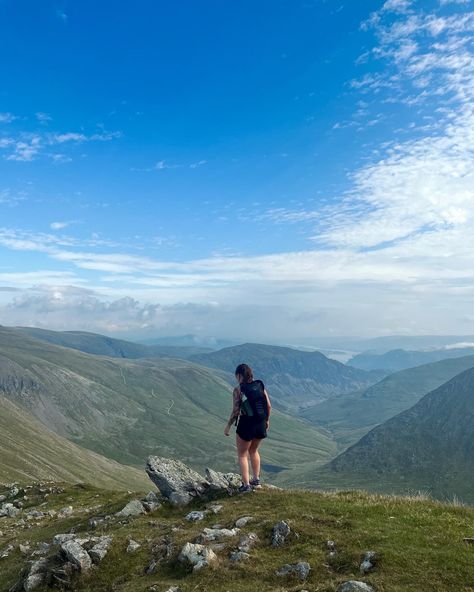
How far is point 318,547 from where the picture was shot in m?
14.7

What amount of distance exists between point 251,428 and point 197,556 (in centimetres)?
747

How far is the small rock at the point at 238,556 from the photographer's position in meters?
14.5

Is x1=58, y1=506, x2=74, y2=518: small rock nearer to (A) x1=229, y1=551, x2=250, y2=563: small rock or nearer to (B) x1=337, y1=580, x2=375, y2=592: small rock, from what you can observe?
(A) x1=229, y1=551, x2=250, y2=563: small rock

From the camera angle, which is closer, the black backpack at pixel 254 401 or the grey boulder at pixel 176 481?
the black backpack at pixel 254 401

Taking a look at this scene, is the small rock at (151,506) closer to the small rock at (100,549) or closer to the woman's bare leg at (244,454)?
the woman's bare leg at (244,454)

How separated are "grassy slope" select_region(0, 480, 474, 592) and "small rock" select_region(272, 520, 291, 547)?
258 millimetres

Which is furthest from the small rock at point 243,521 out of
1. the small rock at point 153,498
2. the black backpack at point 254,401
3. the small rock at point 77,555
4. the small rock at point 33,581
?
the small rock at point 153,498

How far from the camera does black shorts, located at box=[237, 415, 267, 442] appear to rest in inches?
848

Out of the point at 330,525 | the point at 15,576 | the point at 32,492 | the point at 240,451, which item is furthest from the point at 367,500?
the point at 32,492

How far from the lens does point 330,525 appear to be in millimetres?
16422

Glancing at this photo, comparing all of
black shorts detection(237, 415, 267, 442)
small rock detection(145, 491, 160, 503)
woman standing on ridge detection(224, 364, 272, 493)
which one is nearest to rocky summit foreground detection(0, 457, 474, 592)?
small rock detection(145, 491, 160, 503)

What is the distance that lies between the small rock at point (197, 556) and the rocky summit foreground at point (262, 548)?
0.11ft

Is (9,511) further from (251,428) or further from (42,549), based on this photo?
(251,428)

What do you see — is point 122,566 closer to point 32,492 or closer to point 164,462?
point 164,462
